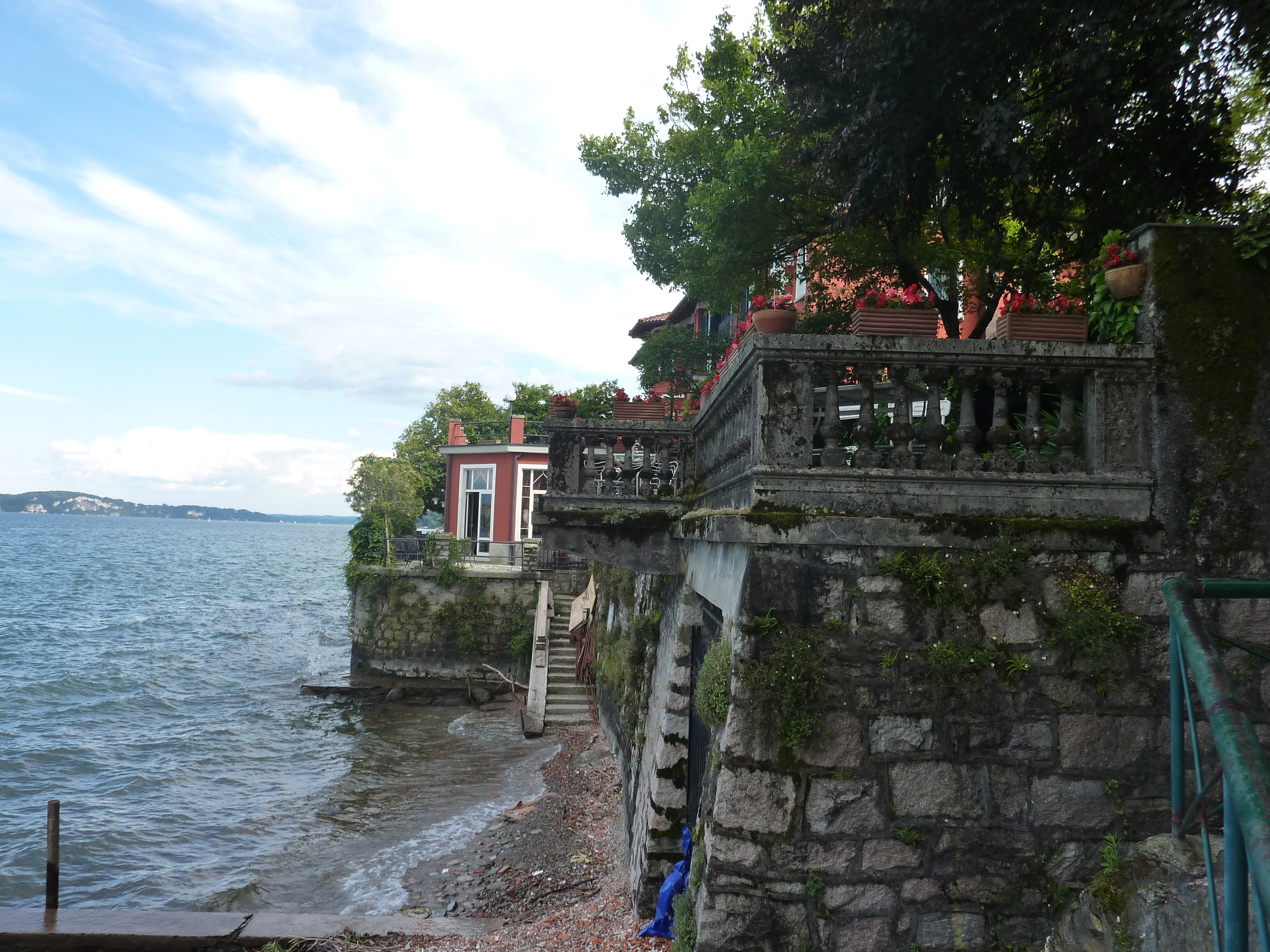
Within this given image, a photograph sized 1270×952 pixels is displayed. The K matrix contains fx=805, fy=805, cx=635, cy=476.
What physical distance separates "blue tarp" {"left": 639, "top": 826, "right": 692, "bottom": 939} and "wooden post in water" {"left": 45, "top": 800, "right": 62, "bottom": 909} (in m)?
8.27

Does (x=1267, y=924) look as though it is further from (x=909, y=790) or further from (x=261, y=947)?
(x=261, y=947)

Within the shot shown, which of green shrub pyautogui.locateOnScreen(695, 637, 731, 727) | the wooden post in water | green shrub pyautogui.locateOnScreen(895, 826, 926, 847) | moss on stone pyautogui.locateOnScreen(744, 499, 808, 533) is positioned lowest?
the wooden post in water

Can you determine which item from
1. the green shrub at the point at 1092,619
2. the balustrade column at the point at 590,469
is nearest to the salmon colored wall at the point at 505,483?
the balustrade column at the point at 590,469

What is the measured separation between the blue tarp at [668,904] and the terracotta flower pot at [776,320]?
4047 mm

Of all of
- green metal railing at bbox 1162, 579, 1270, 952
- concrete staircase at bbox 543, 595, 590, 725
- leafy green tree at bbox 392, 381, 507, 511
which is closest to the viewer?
green metal railing at bbox 1162, 579, 1270, 952

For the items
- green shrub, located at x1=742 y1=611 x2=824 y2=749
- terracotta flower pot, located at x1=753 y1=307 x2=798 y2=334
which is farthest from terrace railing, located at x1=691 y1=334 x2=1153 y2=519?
green shrub, located at x1=742 y1=611 x2=824 y2=749

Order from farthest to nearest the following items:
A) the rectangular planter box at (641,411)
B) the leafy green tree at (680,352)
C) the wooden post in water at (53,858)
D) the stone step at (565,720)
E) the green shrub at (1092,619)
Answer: the leafy green tree at (680,352)
the stone step at (565,720)
the wooden post in water at (53,858)
the rectangular planter box at (641,411)
the green shrub at (1092,619)

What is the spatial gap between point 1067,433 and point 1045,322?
67cm

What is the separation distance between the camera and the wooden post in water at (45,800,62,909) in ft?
32.9

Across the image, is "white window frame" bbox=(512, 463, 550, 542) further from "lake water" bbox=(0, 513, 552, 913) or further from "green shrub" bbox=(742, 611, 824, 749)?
"green shrub" bbox=(742, 611, 824, 749)

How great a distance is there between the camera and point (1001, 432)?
4.54 metres

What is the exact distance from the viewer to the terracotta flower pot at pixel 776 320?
4.99 meters

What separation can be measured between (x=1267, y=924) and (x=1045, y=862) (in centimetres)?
300

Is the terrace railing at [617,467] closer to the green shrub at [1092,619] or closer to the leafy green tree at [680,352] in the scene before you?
the green shrub at [1092,619]
